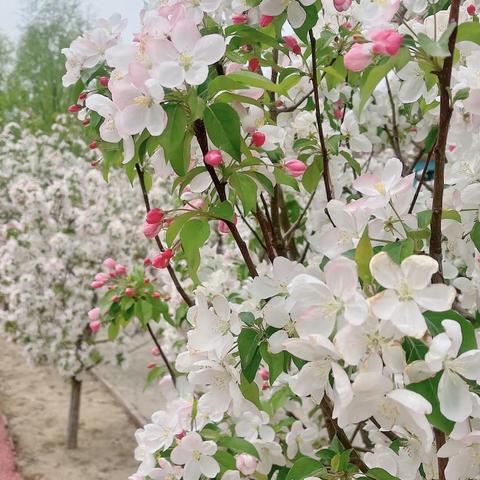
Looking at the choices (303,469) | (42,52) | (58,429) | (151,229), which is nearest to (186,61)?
(151,229)

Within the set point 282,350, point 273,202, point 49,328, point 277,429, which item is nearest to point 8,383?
point 49,328

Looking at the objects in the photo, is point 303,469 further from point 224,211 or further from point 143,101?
point 143,101

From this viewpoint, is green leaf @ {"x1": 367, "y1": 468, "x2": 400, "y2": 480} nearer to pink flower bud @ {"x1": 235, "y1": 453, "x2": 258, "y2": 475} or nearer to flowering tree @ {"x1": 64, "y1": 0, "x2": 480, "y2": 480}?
flowering tree @ {"x1": 64, "y1": 0, "x2": 480, "y2": 480}

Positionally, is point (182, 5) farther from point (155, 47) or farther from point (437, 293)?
point (437, 293)

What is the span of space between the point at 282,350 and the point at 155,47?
→ 1.62 ft

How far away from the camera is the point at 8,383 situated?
553 cm

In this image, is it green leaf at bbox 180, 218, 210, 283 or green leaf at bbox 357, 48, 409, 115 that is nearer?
green leaf at bbox 357, 48, 409, 115

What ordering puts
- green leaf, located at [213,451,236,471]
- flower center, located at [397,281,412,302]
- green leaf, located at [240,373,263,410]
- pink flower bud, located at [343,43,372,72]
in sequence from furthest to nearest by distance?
green leaf, located at [213,451,236,471], green leaf, located at [240,373,263,410], pink flower bud, located at [343,43,372,72], flower center, located at [397,281,412,302]

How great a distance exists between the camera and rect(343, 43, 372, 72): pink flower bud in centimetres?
85

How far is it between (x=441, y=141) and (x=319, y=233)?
335 mm

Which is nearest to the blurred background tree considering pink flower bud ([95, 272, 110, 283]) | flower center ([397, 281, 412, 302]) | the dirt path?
the dirt path

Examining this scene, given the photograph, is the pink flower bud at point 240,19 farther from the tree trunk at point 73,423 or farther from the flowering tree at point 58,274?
the tree trunk at point 73,423

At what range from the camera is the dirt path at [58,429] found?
3.94m

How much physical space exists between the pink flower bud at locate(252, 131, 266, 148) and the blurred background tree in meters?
16.2
